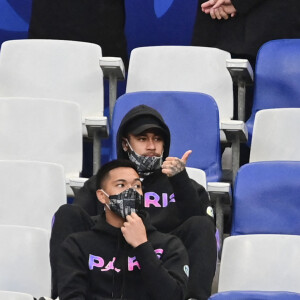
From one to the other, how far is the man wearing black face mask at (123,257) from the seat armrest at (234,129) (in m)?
1.28

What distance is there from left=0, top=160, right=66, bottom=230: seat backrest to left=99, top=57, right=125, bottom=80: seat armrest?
97 cm

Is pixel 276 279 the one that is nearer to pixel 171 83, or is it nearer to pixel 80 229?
pixel 80 229

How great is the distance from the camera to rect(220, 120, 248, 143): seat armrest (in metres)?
5.00

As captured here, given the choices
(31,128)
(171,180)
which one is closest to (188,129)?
(31,128)

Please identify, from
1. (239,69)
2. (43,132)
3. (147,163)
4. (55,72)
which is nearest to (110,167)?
(147,163)

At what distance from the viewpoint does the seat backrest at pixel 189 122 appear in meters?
5.04

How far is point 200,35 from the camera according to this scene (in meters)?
5.95

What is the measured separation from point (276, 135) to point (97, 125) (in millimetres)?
750

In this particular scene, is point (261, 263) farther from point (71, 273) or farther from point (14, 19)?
point (14, 19)

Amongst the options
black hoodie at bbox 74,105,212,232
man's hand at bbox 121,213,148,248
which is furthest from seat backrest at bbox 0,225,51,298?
man's hand at bbox 121,213,148,248

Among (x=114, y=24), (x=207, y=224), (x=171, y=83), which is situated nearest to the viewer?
(x=207, y=224)

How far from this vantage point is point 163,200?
412cm

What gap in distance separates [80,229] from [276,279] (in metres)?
0.67

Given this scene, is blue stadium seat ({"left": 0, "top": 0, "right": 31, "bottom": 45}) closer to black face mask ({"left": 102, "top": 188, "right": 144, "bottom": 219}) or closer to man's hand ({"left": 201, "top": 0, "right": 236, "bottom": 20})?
man's hand ({"left": 201, "top": 0, "right": 236, "bottom": 20})
